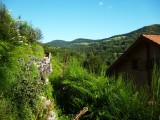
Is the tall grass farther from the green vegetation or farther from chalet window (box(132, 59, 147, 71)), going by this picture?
chalet window (box(132, 59, 147, 71))

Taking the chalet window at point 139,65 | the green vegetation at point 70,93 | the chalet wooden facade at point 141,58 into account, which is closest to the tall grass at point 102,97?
the green vegetation at point 70,93

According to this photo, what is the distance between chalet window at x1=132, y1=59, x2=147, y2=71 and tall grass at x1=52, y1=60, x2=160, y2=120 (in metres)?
12.8

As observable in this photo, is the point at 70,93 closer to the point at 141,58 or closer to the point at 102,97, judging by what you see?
the point at 102,97

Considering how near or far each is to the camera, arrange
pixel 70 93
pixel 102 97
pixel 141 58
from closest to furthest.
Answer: pixel 102 97 → pixel 70 93 → pixel 141 58

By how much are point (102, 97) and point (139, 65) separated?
15.4 meters

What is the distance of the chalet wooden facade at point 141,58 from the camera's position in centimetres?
1938

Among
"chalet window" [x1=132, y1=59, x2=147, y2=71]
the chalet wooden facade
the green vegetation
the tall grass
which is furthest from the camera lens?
"chalet window" [x1=132, y1=59, x2=147, y2=71]

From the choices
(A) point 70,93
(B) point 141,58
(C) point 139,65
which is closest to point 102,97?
(A) point 70,93

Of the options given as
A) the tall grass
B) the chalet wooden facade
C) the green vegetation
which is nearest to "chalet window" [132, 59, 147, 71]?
the chalet wooden facade

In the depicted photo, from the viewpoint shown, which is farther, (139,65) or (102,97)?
(139,65)

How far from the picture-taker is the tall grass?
4879 millimetres

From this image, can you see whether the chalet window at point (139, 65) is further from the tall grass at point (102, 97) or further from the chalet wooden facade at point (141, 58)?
the tall grass at point (102, 97)

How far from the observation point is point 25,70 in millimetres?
6770

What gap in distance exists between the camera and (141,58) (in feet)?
70.7
